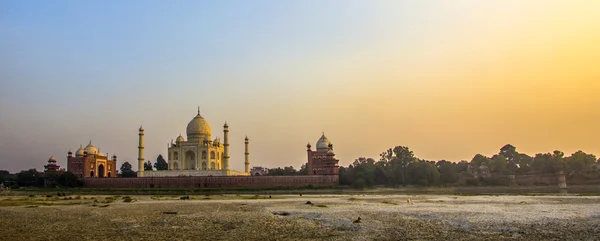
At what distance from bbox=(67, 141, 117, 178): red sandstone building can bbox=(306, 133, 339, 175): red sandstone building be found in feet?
107

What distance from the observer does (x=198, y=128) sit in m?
81.6

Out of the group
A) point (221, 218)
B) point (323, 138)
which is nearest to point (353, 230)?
point (221, 218)

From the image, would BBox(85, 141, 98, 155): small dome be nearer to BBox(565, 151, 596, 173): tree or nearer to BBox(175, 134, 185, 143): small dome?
BBox(175, 134, 185, 143): small dome

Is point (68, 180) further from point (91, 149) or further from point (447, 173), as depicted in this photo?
point (447, 173)

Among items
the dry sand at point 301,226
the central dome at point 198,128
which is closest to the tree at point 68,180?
the central dome at point 198,128

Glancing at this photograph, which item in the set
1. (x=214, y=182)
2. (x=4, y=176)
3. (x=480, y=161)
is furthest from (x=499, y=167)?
(x=4, y=176)

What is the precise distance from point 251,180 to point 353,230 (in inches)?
2161

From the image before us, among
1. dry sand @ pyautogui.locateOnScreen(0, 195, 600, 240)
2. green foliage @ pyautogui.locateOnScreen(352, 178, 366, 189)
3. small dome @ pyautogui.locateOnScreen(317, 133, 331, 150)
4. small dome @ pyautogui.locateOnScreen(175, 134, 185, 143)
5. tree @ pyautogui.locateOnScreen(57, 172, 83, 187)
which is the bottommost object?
dry sand @ pyautogui.locateOnScreen(0, 195, 600, 240)

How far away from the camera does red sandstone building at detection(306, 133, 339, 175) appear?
72875 mm

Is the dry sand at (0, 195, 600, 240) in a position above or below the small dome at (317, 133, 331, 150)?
below

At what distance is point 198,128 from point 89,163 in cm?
1717

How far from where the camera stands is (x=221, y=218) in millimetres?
20188

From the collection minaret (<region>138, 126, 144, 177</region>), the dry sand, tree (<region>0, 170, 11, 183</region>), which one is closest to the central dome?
minaret (<region>138, 126, 144, 177</region>)

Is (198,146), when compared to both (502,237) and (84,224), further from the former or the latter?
(502,237)
